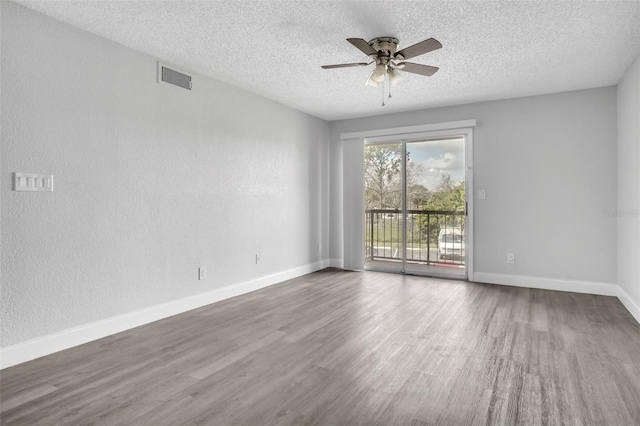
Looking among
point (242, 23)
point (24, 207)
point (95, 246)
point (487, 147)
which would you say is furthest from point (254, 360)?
point (487, 147)

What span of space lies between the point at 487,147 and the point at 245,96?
3.35m

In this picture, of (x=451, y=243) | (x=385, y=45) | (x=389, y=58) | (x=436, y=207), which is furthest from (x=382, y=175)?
(x=385, y=45)

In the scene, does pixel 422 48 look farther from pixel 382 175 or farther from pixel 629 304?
pixel 629 304

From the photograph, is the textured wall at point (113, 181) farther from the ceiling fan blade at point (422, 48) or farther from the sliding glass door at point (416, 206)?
the ceiling fan blade at point (422, 48)

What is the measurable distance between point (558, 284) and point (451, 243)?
1434 millimetres

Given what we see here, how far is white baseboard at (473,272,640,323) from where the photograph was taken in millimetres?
4257

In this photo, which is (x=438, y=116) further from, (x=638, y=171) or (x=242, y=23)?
(x=242, y=23)

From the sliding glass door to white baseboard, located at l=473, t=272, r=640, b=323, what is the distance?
37 cm

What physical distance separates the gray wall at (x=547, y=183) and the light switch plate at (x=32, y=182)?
471cm

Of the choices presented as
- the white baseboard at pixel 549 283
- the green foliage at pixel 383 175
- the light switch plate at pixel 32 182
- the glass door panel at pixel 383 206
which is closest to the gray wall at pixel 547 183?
the white baseboard at pixel 549 283

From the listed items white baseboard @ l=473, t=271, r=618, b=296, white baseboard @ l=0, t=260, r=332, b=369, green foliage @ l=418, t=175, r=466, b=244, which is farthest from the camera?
green foliage @ l=418, t=175, r=466, b=244

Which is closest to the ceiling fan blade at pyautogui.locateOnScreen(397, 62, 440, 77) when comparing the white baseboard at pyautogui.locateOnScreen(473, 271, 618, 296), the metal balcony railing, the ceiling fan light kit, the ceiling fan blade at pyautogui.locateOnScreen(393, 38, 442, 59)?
the ceiling fan light kit

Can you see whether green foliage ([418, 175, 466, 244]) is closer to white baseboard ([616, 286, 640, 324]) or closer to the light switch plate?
white baseboard ([616, 286, 640, 324])

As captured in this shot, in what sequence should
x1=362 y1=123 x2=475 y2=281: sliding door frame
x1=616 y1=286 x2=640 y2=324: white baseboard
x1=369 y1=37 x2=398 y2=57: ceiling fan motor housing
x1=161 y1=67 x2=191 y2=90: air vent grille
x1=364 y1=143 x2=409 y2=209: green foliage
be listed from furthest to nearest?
1. x1=364 y1=143 x2=409 y2=209: green foliage
2. x1=362 y1=123 x2=475 y2=281: sliding door frame
3. x1=161 y1=67 x2=191 y2=90: air vent grille
4. x1=616 y1=286 x2=640 y2=324: white baseboard
5. x1=369 y1=37 x2=398 y2=57: ceiling fan motor housing
